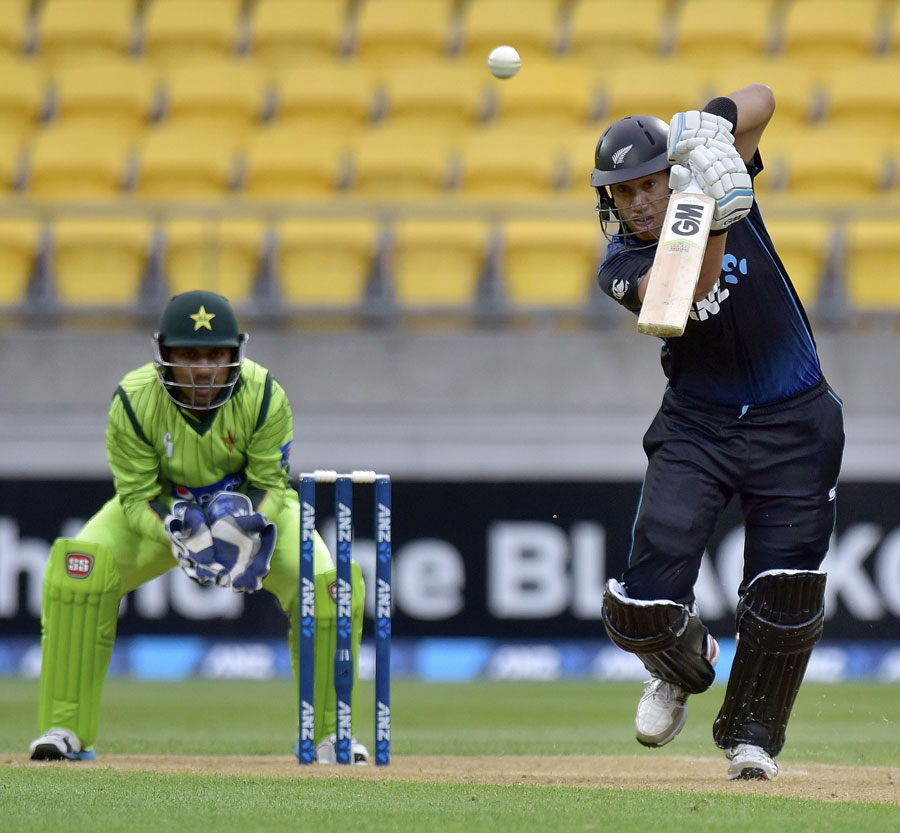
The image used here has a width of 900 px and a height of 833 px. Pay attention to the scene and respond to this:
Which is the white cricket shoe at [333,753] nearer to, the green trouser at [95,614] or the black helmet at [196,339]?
the green trouser at [95,614]

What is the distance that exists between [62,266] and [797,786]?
22.8ft

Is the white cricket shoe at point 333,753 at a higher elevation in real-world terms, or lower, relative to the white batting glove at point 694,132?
lower

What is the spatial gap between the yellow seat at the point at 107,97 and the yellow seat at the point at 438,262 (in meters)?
3.80

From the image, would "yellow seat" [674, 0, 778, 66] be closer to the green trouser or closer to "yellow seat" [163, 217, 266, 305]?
"yellow seat" [163, 217, 266, 305]

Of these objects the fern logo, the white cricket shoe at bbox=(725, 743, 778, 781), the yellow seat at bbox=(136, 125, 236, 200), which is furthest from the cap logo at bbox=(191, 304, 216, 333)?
the yellow seat at bbox=(136, 125, 236, 200)

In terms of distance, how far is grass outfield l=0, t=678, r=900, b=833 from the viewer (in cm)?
466

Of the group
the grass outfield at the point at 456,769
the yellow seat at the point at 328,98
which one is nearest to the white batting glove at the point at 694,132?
the grass outfield at the point at 456,769

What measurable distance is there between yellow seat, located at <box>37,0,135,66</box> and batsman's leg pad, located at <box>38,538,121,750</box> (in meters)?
8.65

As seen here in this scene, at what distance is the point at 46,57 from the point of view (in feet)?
47.3

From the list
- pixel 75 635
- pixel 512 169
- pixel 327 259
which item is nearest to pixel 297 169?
pixel 512 169

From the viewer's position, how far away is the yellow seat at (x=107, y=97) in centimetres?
1360

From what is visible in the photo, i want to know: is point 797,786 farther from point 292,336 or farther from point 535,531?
point 292,336

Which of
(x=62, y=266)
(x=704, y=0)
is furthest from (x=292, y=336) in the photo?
(x=704, y=0)

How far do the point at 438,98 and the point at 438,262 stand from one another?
2945 mm
